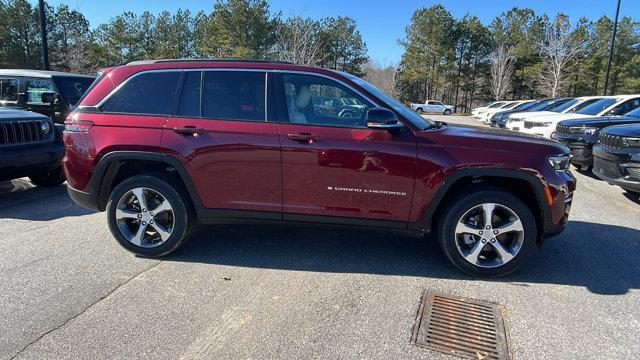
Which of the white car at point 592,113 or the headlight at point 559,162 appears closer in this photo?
the headlight at point 559,162

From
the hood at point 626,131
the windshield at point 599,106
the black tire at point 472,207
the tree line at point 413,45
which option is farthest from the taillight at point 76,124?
the tree line at point 413,45

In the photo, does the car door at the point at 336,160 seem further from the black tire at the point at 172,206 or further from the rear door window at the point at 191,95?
the black tire at the point at 172,206

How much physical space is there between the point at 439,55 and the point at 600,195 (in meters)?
47.3

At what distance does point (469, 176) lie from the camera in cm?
367

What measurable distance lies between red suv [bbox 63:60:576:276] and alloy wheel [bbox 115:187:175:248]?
1 centimetres

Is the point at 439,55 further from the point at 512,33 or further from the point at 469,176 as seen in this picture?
the point at 469,176

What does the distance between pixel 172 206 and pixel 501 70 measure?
167 feet

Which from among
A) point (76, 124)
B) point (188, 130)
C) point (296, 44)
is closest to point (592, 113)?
point (188, 130)

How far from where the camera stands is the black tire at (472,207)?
3.65 m

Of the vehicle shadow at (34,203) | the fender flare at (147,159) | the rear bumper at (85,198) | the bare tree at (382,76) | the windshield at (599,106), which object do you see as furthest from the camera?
the bare tree at (382,76)

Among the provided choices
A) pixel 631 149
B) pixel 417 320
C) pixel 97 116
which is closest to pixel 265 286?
pixel 417 320

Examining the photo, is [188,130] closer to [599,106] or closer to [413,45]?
[599,106]

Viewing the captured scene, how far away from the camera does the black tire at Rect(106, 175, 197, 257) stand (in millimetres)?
3992

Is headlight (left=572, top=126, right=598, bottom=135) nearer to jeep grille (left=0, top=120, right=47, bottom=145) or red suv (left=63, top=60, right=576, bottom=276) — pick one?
red suv (left=63, top=60, right=576, bottom=276)
